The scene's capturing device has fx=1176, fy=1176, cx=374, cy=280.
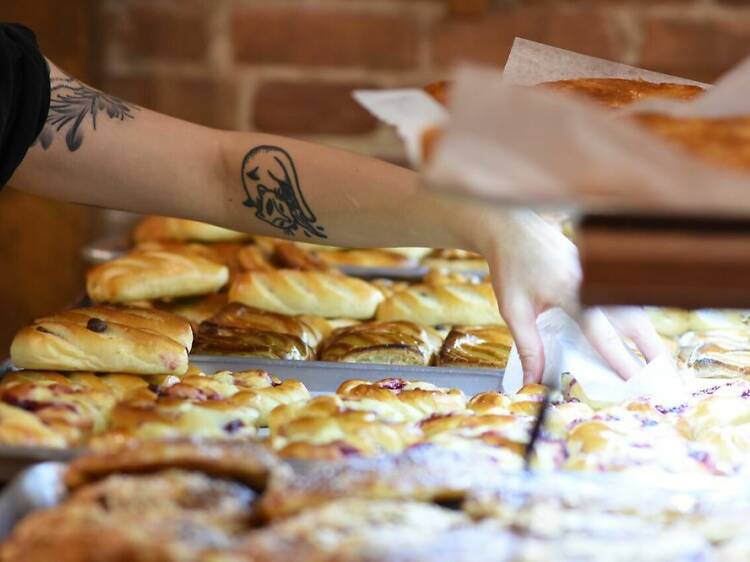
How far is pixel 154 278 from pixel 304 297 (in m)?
0.37

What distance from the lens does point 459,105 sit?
3.60 ft

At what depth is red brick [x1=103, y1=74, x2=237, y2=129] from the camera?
434cm

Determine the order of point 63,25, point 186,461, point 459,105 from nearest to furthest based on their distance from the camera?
1. point 459,105
2. point 186,461
3. point 63,25

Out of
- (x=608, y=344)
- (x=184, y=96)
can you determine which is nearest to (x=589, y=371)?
(x=608, y=344)

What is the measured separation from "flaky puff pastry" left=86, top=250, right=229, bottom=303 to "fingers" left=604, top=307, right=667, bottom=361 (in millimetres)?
1162

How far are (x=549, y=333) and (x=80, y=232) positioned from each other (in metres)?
2.73

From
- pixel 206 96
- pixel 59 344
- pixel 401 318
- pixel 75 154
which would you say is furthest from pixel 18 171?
pixel 206 96

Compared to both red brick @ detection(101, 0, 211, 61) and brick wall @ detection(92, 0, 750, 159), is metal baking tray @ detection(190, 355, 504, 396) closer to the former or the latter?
brick wall @ detection(92, 0, 750, 159)

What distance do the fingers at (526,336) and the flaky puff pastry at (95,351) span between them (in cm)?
60

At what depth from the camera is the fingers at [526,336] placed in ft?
6.86

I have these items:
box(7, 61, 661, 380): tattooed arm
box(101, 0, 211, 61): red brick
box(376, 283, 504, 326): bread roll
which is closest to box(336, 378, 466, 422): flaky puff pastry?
box(7, 61, 661, 380): tattooed arm

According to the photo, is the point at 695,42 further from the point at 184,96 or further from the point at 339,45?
the point at 184,96

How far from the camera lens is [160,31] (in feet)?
14.2

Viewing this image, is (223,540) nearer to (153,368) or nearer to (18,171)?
(153,368)
